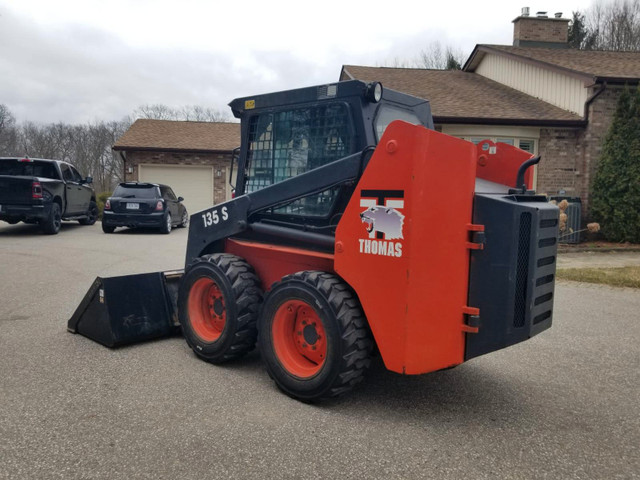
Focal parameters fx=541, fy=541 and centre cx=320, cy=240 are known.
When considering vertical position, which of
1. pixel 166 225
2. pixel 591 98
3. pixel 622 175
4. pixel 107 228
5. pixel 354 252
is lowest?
pixel 107 228

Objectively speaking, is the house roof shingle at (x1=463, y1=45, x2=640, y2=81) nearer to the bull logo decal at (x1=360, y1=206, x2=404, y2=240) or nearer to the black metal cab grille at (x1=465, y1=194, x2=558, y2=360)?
the black metal cab grille at (x1=465, y1=194, x2=558, y2=360)

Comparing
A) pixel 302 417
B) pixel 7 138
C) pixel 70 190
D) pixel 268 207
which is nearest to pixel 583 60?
pixel 70 190

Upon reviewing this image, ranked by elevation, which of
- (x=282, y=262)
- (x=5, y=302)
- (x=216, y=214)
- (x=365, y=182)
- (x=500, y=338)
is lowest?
(x=5, y=302)

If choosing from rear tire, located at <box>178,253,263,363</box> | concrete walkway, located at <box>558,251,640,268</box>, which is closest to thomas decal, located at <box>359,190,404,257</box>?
rear tire, located at <box>178,253,263,363</box>

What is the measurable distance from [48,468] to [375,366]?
2589mm

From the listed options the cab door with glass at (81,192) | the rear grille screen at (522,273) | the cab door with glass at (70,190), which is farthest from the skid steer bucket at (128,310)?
the cab door with glass at (81,192)

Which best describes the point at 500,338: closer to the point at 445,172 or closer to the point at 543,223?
the point at 543,223

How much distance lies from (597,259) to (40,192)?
43.0 ft

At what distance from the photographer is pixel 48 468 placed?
9.01 feet

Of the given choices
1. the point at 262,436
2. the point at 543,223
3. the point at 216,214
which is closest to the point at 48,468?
the point at 262,436

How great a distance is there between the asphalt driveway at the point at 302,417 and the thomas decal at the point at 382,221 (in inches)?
43.6

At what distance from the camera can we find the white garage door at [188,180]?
75.8ft

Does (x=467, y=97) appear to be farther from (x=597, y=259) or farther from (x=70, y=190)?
(x=70, y=190)

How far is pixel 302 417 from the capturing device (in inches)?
137
